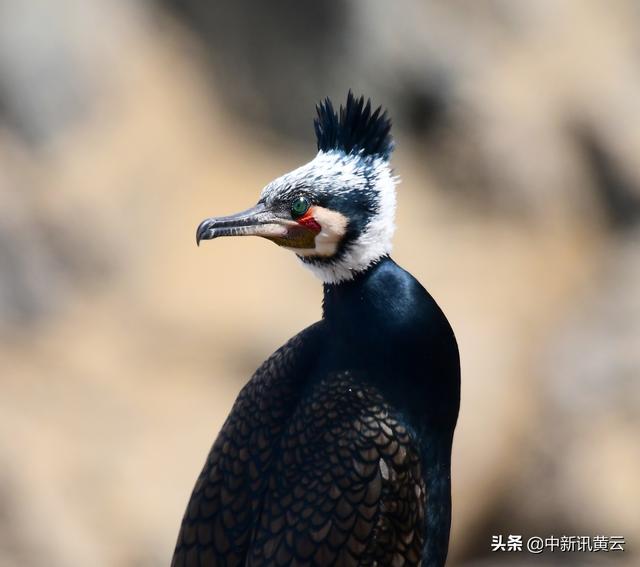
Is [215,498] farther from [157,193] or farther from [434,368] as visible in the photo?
[157,193]

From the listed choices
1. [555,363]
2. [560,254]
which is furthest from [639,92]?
[555,363]

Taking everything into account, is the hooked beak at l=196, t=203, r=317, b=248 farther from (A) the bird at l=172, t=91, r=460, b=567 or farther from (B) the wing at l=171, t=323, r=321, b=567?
(B) the wing at l=171, t=323, r=321, b=567

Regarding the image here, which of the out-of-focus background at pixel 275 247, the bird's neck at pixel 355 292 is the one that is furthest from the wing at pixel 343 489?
the out-of-focus background at pixel 275 247

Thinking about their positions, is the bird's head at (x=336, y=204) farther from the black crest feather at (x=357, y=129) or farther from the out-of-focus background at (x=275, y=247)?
the out-of-focus background at (x=275, y=247)

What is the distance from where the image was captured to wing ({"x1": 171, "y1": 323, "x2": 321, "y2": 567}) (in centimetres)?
294

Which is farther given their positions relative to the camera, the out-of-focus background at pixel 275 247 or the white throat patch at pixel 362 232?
the out-of-focus background at pixel 275 247

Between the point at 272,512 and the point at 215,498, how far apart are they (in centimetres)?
19

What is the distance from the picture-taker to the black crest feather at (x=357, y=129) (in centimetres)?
286

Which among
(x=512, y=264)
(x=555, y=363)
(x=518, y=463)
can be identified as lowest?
(x=518, y=463)

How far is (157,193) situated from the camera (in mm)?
8641

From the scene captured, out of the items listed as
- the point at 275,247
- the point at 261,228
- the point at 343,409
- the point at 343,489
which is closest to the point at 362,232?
the point at 261,228

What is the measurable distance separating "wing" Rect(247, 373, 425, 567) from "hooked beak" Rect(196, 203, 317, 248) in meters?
0.41

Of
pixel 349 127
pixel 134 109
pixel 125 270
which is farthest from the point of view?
pixel 134 109

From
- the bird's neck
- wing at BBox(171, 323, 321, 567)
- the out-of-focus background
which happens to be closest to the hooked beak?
the bird's neck
